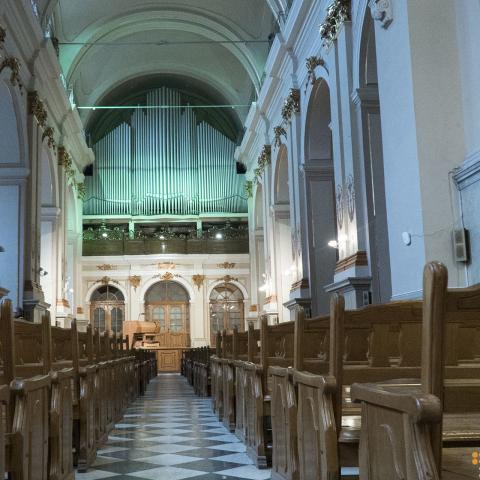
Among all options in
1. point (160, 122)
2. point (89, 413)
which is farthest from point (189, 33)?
point (89, 413)

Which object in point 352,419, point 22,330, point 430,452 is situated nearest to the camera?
point 430,452

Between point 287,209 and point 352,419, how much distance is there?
1453 centimetres

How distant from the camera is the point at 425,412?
1.48 m

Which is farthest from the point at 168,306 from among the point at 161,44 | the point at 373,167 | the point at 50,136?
the point at 373,167

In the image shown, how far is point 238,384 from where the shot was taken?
21.1 feet

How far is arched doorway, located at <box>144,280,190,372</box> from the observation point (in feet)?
75.2

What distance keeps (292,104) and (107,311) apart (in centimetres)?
1167

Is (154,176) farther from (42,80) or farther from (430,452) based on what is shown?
(430,452)

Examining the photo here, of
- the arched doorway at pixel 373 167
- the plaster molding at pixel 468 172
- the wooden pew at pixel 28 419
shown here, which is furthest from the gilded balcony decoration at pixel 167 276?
the wooden pew at pixel 28 419

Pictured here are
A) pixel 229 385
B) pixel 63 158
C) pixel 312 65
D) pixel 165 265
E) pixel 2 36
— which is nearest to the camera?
Answer: pixel 229 385

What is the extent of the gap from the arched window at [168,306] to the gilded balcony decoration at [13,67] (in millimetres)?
11680

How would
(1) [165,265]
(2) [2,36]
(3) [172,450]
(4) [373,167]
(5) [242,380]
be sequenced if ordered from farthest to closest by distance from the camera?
(1) [165,265] → (2) [2,36] → (4) [373,167] → (5) [242,380] → (3) [172,450]

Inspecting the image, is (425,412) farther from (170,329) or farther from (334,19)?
(170,329)

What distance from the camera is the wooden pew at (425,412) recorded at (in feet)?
4.95
